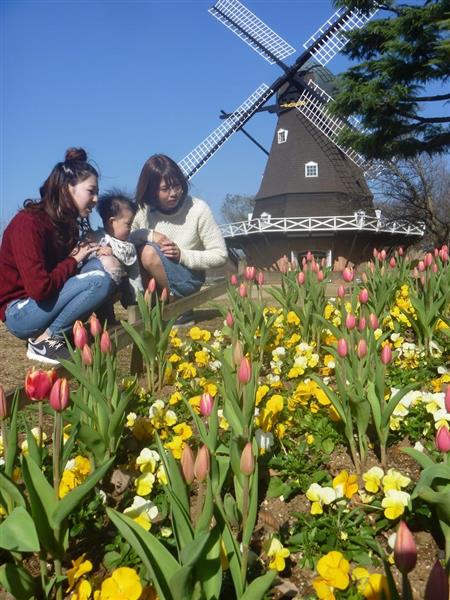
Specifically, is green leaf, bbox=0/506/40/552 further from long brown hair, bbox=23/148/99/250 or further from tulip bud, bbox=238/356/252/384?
long brown hair, bbox=23/148/99/250

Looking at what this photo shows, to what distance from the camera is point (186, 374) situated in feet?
9.11

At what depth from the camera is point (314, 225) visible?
656 inches

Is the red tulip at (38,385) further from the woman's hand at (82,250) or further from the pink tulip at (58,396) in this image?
the woman's hand at (82,250)

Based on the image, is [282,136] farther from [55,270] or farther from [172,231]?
[55,270]

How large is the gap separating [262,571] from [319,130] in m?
18.8

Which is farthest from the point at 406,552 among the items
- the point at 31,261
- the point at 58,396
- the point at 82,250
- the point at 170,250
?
the point at 170,250

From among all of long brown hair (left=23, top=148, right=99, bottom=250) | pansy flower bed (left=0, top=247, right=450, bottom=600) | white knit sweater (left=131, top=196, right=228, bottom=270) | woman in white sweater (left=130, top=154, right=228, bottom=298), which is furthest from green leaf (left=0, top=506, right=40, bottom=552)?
white knit sweater (left=131, top=196, right=228, bottom=270)

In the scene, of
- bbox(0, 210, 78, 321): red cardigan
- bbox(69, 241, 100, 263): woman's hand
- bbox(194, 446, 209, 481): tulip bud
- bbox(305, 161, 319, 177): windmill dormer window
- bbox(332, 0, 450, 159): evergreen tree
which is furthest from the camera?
bbox(305, 161, 319, 177): windmill dormer window

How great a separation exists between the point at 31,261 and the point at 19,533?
2.43 m

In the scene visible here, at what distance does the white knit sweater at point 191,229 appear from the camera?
13.9 ft

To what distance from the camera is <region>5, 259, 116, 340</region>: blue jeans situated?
342 cm

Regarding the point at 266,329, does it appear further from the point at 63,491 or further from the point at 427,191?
the point at 427,191

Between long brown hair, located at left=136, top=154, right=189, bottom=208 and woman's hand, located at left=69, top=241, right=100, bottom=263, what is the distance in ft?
2.50

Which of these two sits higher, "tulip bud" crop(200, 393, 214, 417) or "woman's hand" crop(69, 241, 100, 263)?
"woman's hand" crop(69, 241, 100, 263)
